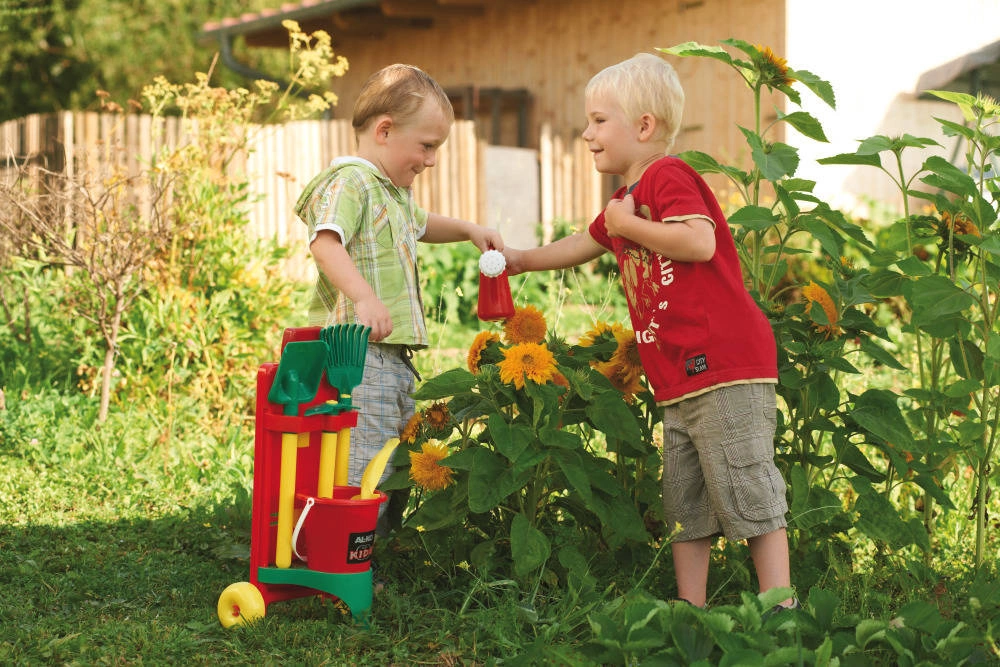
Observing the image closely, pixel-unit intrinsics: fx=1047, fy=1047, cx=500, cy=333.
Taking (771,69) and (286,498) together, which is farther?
(771,69)

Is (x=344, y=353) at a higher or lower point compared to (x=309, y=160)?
lower

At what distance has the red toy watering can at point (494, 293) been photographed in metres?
2.65

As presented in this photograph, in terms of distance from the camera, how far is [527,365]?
2.32 metres

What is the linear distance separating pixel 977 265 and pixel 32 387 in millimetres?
3714

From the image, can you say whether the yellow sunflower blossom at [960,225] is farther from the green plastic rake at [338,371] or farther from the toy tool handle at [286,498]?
the toy tool handle at [286,498]

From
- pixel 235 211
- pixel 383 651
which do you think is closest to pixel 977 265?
pixel 383 651

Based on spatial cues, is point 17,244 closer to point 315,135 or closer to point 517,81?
point 315,135

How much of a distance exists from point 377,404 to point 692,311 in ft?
2.89

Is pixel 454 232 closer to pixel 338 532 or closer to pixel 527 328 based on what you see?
pixel 527 328

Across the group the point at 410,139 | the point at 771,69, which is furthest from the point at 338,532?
the point at 771,69

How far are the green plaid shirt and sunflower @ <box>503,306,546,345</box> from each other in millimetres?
307

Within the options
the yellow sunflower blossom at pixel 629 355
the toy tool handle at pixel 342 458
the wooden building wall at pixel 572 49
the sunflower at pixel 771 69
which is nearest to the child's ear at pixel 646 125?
the sunflower at pixel 771 69

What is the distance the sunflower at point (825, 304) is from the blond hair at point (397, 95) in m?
1.03

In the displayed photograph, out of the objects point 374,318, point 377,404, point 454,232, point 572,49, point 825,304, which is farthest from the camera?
point 572,49
